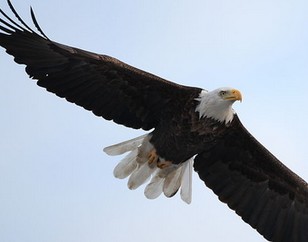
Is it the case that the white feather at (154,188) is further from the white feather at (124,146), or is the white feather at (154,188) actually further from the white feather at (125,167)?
the white feather at (124,146)

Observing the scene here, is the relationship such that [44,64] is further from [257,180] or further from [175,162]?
[257,180]

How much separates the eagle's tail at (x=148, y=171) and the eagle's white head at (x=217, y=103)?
98 centimetres

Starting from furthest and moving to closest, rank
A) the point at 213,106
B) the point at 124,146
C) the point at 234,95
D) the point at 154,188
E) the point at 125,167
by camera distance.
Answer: the point at 154,188 → the point at 125,167 → the point at 124,146 → the point at 213,106 → the point at 234,95

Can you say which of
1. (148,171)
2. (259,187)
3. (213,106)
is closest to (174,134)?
(213,106)

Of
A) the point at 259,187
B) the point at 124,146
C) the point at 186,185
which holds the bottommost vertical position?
the point at 259,187

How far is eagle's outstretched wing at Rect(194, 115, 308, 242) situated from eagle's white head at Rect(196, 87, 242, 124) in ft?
2.65

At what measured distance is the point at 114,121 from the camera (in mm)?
15086

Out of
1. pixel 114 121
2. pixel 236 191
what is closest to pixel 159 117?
pixel 114 121

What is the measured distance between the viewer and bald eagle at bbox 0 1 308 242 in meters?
14.8

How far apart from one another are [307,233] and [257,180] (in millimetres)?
917

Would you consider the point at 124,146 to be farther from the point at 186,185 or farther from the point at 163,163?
the point at 186,185

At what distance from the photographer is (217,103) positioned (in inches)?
580

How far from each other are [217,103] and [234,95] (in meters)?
0.26

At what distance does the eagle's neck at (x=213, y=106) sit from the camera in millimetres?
14695
